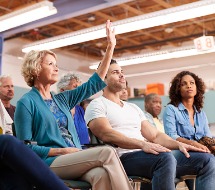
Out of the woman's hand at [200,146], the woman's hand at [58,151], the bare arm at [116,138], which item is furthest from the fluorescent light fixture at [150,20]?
the woman's hand at [58,151]

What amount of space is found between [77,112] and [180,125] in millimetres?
906

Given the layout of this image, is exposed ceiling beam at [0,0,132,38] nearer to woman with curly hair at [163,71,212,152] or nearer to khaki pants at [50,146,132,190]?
woman with curly hair at [163,71,212,152]

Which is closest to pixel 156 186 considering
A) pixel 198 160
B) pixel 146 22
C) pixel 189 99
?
pixel 198 160

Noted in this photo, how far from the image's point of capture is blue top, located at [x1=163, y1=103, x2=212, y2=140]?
8.85ft

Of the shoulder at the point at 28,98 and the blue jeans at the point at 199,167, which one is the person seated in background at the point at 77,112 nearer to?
the blue jeans at the point at 199,167

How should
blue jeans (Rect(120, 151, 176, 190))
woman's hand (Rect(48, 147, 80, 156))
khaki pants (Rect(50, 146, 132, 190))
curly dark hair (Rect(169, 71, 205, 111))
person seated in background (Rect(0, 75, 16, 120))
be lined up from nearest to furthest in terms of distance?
khaki pants (Rect(50, 146, 132, 190)) < woman's hand (Rect(48, 147, 80, 156)) < blue jeans (Rect(120, 151, 176, 190)) < curly dark hair (Rect(169, 71, 205, 111)) < person seated in background (Rect(0, 75, 16, 120))

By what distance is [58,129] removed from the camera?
1942mm

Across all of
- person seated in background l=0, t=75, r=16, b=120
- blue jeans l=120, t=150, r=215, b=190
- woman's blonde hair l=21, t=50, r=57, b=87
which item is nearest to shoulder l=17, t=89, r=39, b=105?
woman's blonde hair l=21, t=50, r=57, b=87

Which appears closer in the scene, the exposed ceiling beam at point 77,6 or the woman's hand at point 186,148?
the woman's hand at point 186,148

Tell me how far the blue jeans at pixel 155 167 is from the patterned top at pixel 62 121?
1.21ft

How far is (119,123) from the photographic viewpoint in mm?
2332

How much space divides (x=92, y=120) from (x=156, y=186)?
58 cm

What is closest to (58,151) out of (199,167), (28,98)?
(28,98)

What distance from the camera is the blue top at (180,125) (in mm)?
2697
